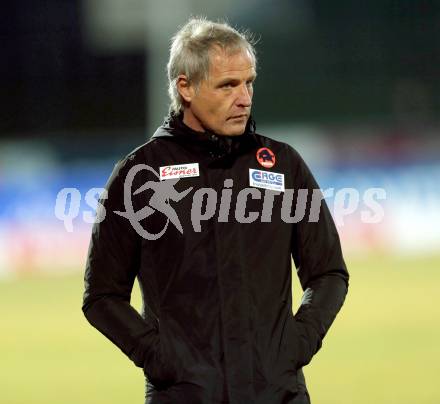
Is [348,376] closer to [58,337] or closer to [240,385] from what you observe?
[58,337]

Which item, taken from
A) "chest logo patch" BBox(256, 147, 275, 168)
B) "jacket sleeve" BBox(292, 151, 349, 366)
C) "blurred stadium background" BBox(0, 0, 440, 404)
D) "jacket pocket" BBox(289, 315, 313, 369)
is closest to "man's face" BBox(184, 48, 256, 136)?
"chest logo patch" BBox(256, 147, 275, 168)

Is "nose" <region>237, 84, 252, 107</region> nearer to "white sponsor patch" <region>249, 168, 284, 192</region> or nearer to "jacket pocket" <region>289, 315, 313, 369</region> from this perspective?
"white sponsor patch" <region>249, 168, 284, 192</region>

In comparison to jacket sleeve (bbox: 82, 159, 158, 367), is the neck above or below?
above

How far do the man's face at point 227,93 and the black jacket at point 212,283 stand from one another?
48mm

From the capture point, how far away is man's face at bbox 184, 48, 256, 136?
10.4 feet

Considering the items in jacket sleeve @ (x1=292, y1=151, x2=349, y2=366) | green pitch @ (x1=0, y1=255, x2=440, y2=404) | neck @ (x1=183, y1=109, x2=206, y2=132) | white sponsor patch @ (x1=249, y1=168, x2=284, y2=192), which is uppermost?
neck @ (x1=183, y1=109, x2=206, y2=132)

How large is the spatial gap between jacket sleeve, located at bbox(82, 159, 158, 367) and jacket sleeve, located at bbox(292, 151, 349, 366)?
0.53 metres

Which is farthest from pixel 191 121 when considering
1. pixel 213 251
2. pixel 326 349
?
pixel 326 349

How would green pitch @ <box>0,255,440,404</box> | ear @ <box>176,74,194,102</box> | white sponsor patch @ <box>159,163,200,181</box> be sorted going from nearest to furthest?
white sponsor patch @ <box>159,163,200,181</box>
ear @ <box>176,74,194,102</box>
green pitch @ <box>0,255,440,404</box>

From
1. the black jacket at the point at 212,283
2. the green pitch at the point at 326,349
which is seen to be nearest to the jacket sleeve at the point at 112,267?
the black jacket at the point at 212,283

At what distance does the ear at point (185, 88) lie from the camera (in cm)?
325

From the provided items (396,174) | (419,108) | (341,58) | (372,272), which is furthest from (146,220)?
(341,58)

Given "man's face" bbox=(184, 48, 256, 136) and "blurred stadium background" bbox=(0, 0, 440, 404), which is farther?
"blurred stadium background" bbox=(0, 0, 440, 404)

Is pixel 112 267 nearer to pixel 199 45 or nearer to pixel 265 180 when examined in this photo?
pixel 265 180
